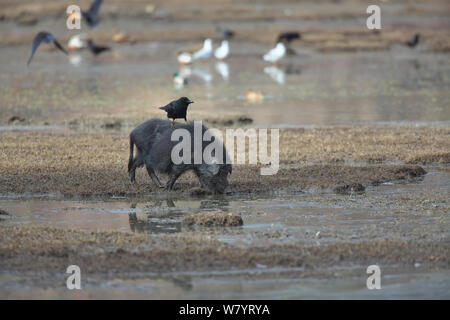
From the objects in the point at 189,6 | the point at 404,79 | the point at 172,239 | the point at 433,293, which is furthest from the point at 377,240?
the point at 189,6

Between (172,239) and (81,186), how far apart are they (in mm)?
3224

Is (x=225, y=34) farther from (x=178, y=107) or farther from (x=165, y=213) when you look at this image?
Answer: (x=165, y=213)

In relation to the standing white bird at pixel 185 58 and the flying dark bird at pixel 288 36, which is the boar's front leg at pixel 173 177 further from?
the flying dark bird at pixel 288 36

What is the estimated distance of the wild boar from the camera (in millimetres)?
12039

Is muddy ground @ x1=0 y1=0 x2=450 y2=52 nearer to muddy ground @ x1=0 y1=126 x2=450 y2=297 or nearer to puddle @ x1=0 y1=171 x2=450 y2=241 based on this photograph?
muddy ground @ x1=0 y1=126 x2=450 y2=297

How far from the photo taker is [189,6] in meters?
54.7

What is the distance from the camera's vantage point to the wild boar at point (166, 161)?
39.5ft

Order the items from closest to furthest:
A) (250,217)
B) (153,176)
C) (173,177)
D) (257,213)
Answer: (250,217) < (257,213) < (173,177) < (153,176)

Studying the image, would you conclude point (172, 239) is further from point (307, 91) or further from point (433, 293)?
point (307, 91)

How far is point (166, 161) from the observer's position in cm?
1235

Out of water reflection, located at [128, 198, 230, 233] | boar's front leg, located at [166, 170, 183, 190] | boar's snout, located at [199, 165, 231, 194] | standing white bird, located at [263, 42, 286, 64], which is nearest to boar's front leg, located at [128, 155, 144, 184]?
boar's front leg, located at [166, 170, 183, 190]

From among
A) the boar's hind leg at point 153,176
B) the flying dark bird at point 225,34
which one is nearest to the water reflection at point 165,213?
the boar's hind leg at point 153,176

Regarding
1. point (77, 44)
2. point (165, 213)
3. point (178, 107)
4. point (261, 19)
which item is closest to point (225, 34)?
point (77, 44)
